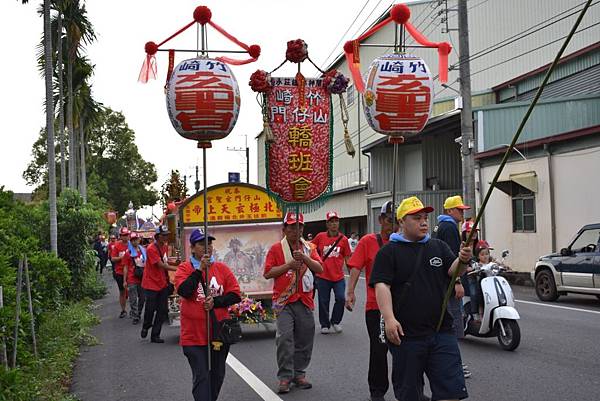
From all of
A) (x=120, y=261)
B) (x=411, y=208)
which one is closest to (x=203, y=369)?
(x=411, y=208)

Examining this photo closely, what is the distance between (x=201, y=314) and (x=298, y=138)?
2166mm

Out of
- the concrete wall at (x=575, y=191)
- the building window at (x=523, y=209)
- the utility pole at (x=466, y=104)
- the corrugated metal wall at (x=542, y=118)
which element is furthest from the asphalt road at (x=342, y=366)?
the corrugated metal wall at (x=542, y=118)

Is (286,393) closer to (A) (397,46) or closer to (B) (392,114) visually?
(B) (392,114)

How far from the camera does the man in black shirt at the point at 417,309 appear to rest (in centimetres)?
487

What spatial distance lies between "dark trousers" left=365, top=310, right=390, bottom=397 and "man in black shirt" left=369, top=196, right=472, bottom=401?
1681mm

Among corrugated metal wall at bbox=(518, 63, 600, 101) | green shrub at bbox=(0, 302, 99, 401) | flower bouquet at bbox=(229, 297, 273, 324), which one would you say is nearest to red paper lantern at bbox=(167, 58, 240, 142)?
green shrub at bbox=(0, 302, 99, 401)

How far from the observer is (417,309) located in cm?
493

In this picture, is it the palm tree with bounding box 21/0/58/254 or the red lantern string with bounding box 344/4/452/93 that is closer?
the red lantern string with bounding box 344/4/452/93

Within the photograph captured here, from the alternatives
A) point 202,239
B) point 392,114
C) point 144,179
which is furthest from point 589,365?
point 144,179

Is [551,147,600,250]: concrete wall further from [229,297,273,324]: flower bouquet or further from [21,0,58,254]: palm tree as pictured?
[21,0,58,254]: palm tree

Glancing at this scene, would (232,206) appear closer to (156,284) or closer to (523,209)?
(156,284)

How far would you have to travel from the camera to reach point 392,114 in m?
6.59

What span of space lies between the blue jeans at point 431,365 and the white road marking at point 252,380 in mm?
2617

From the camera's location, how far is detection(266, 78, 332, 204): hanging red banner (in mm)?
7211
